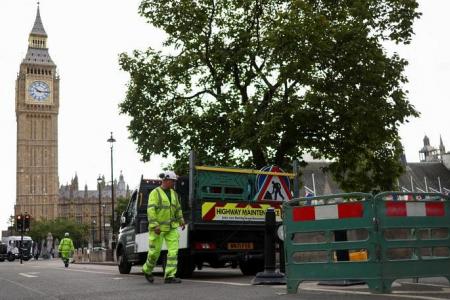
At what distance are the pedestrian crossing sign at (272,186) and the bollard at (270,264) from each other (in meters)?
2.21

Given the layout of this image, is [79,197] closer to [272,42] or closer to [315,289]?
[272,42]

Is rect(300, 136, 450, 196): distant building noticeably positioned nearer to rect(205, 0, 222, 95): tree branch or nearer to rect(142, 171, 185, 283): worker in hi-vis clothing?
rect(205, 0, 222, 95): tree branch

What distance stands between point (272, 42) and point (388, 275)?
15.1 m

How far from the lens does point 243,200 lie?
42.7 feet

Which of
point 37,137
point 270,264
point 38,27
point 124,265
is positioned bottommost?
point 124,265

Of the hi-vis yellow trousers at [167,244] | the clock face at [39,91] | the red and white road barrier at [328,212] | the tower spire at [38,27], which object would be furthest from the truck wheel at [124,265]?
the tower spire at [38,27]

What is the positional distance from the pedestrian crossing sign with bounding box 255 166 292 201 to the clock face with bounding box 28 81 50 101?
14859cm

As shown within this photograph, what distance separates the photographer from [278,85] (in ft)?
78.9

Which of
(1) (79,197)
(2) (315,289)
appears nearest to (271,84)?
(2) (315,289)

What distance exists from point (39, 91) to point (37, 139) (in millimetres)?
12006

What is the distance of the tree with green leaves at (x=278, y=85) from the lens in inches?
856

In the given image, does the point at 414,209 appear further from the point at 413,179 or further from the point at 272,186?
the point at 413,179

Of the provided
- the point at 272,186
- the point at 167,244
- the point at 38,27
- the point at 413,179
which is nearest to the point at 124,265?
the point at 272,186

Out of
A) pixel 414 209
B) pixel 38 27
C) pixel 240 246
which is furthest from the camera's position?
pixel 38 27
